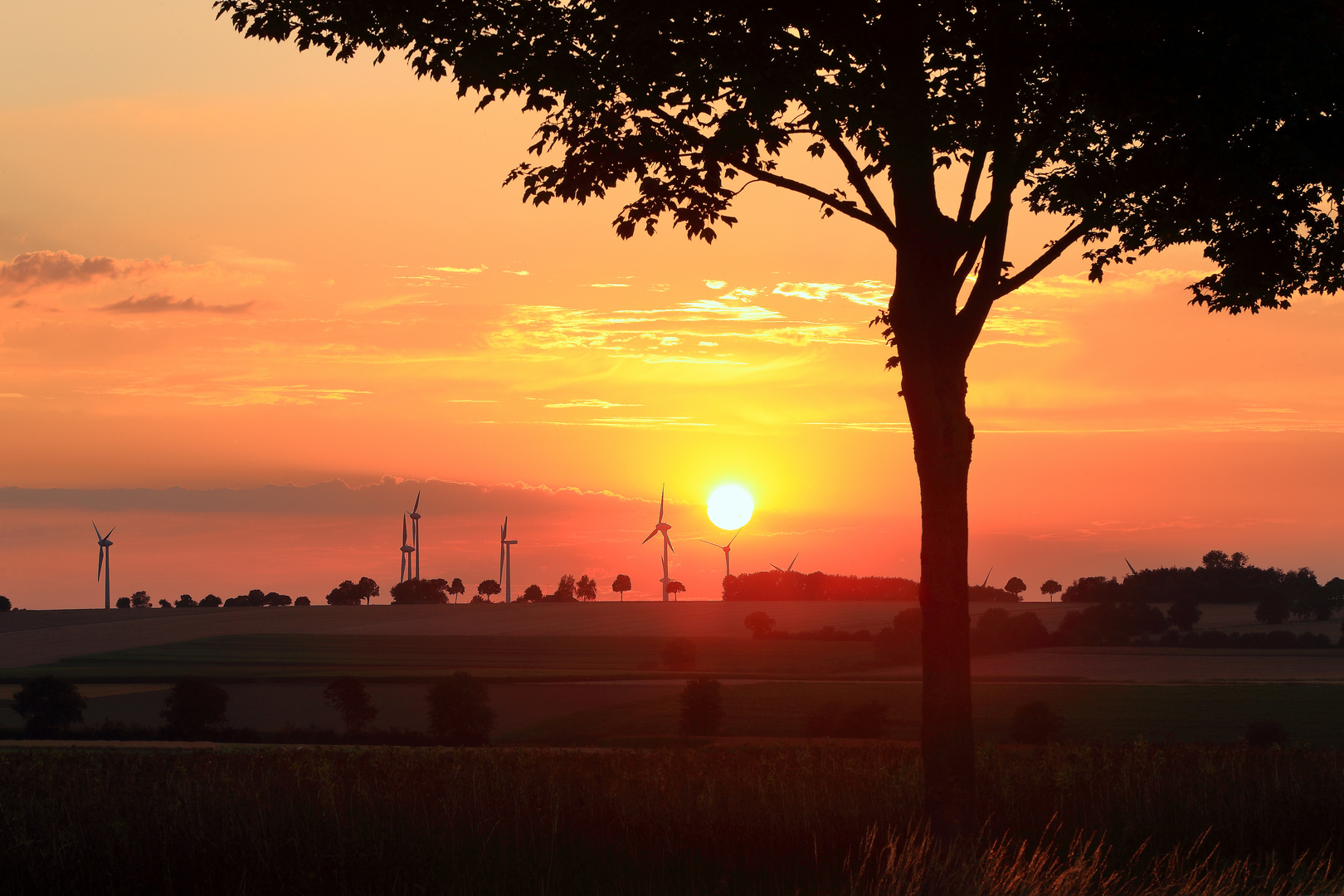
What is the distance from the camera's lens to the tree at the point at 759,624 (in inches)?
5664

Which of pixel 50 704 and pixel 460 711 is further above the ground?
pixel 50 704

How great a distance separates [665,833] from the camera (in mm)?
13039

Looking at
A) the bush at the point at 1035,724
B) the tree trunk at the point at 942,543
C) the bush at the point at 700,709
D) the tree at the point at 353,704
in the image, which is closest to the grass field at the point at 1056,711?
the bush at the point at 1035,724

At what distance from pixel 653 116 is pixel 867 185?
331cm

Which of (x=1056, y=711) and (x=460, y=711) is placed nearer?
(x=1056, y=711)

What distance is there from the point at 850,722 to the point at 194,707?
4898 centimetres

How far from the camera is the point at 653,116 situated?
16.7 metres

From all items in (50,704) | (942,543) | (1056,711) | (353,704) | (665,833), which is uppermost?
(942,543)

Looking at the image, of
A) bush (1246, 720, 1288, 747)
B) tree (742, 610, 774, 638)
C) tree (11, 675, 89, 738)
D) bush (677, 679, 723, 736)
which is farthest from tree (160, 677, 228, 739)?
bush (1246, 720, 1288, 747)

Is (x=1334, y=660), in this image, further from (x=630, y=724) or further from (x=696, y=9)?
(x=696, y=9)

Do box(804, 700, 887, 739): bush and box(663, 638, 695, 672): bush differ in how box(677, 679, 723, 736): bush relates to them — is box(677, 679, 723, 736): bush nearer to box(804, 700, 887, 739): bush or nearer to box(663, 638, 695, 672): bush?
box(804, 700, 887, 739): bush

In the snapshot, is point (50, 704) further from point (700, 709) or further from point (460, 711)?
point (700, 709)

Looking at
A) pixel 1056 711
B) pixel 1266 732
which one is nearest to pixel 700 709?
pixel 1056 711

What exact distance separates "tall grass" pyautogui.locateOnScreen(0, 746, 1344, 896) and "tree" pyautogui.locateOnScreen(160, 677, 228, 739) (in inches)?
2812
